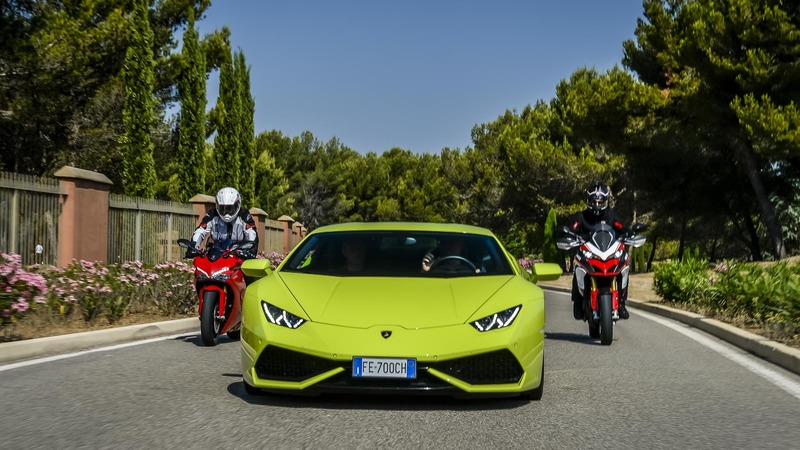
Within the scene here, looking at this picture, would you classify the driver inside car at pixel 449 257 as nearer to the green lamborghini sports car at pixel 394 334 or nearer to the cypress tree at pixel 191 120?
the green lamborghini sports car at pixel 394 334

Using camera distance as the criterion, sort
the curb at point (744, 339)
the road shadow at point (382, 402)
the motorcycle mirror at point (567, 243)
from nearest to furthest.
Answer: the road shadow at point (382, 402) < the curb at point (744, 339) < the motorcycle mirror at point (567, 243)

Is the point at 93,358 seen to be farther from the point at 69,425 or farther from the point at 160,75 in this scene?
the point at 160,75

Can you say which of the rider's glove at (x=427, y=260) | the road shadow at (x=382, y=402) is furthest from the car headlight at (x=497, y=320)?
the rider's glove at (x=427, y=260)

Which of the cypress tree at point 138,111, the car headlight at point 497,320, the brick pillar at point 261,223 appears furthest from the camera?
the brick pillar at point 261,223

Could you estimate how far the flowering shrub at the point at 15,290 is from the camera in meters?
8.60

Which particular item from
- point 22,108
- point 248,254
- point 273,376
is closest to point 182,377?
point 273,376

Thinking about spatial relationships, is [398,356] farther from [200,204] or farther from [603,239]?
[200,204]

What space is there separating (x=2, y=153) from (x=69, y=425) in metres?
27.8

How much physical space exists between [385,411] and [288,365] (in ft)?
2.44

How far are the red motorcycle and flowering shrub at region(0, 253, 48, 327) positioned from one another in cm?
161

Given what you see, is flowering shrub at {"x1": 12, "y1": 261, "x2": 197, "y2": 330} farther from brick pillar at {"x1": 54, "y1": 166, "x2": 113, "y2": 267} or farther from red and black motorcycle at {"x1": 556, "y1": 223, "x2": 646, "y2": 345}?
red and black motorcycle at {"x1": 556, "y1": 223, "x2": 646, "y2": 345}

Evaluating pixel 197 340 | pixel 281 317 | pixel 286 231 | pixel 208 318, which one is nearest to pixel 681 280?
pixel 197 340

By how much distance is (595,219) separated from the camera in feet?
36.5

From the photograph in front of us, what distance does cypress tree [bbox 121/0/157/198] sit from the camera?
2742cm
